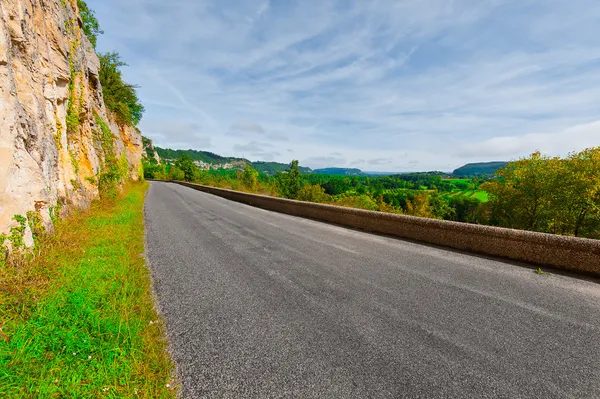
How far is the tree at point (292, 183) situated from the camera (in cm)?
5506

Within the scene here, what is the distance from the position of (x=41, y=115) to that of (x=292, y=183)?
50362 mm

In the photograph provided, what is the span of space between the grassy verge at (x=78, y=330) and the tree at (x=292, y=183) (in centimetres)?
5045

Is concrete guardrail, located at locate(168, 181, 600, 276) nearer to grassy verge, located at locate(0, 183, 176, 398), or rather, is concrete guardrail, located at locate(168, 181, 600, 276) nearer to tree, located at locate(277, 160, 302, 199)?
grassy verge, located at locate(0, 183, 176, 398)

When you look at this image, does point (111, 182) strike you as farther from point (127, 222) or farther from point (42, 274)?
point (42, 274)

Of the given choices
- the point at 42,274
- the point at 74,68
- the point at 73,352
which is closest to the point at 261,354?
the point at 73,352

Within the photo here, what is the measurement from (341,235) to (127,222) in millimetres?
7730

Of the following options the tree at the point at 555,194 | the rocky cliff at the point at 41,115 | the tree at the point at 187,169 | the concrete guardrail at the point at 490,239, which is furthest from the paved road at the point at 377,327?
the tree at the point at 187,169

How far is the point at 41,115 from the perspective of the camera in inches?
245

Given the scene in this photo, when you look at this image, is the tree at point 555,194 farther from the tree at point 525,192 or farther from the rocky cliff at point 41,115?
the rocky cliff at point 41,115

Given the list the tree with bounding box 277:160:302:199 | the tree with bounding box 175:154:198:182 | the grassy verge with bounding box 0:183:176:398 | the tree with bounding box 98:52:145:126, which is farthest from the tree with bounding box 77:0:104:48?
the tree with bounding box 175:154:198:182

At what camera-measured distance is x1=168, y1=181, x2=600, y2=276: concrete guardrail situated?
175 inches

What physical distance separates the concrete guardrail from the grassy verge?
6714 mm

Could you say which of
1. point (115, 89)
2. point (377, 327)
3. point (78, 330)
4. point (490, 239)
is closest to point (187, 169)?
point (115, 89)

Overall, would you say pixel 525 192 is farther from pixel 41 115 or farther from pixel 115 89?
→ pixel 115 89
